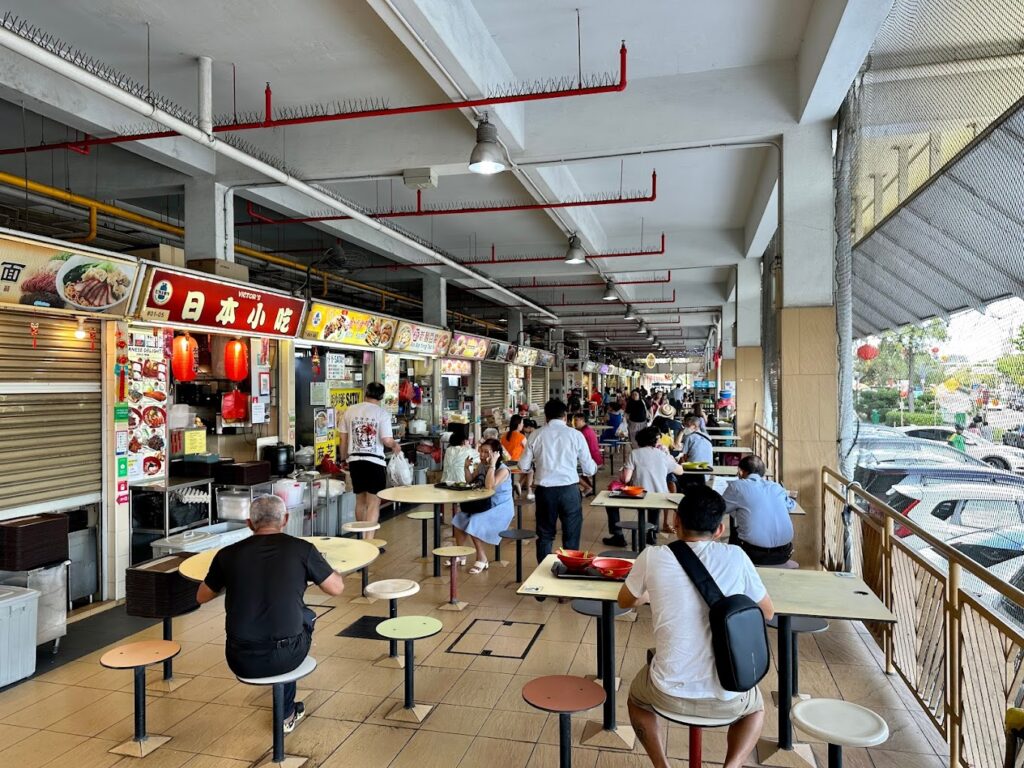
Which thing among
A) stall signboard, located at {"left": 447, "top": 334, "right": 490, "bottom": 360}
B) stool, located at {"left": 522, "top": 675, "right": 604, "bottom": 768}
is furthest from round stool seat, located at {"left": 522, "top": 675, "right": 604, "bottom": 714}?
stall signboard, located at {"left": 447, "top": 334, "right": 490, "bottom": 360}

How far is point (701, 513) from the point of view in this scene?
2.94 metres

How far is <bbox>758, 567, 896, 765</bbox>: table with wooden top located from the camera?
3.29 metres

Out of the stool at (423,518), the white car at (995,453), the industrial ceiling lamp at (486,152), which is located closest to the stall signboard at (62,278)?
the industrial ceiling lamp at (486,152)

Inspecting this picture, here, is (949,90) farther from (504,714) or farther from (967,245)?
(504,714)

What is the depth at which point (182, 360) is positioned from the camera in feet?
22.6

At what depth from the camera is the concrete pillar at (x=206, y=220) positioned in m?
7.54

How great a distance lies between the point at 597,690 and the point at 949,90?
4.14 metres

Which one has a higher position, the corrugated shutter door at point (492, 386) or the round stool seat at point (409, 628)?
the corrugated shutter door at point (492, 386)

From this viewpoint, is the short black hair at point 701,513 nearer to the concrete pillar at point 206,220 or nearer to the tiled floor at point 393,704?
the tiled floor at point 393,704

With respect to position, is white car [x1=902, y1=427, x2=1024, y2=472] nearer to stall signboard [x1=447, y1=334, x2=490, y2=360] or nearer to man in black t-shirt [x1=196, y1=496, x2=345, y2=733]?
man in black t-shirt [x1=196, y1=496, x2=345, y2=733]

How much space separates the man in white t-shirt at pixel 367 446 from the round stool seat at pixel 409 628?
3361 mm

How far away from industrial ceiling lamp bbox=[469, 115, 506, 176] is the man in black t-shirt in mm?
3298

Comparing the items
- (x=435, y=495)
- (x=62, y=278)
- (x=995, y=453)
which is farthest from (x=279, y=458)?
(x=995, y=453)

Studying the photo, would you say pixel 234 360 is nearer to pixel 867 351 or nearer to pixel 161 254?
pixel 161 254
